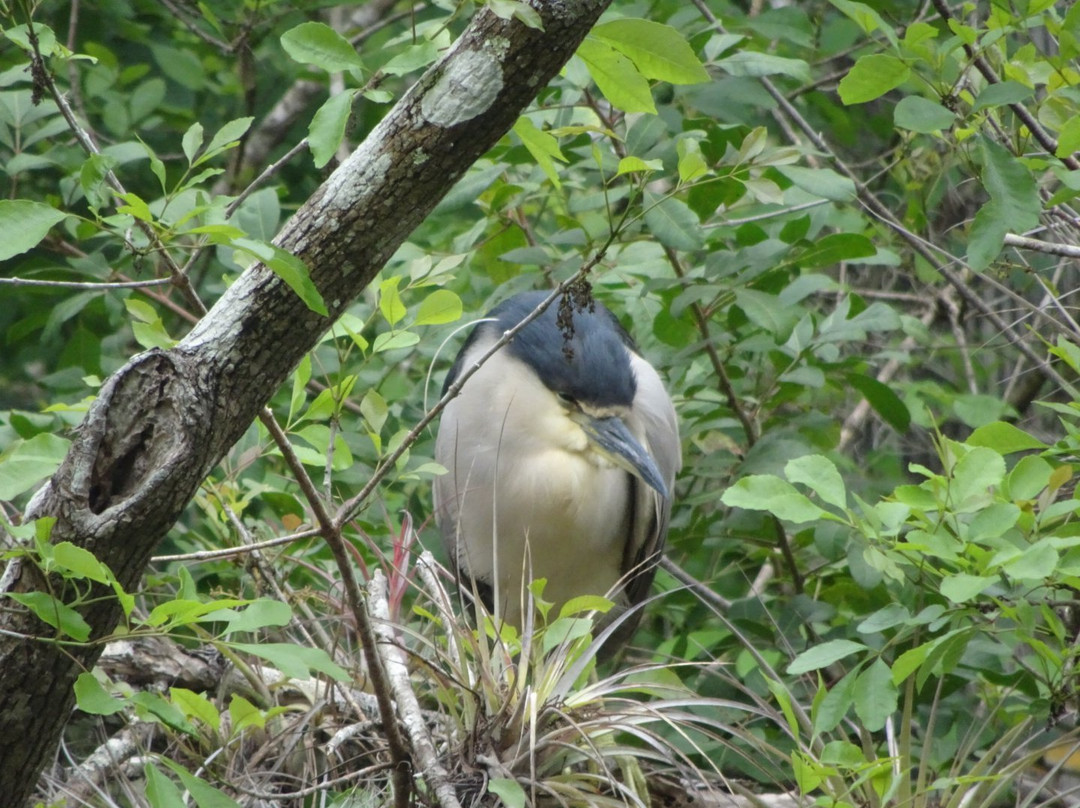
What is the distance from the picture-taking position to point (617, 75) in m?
1.44

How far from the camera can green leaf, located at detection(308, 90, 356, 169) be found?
52.7 inches

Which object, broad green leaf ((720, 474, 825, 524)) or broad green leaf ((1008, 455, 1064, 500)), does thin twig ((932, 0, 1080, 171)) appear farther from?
broad green leaf ((720, 474, 825, 524))

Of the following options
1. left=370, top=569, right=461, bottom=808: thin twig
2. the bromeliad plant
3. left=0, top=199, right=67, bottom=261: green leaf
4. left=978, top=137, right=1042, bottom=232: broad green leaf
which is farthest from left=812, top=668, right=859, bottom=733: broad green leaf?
left=0, top=199, right=67, bottom=261: green leaf

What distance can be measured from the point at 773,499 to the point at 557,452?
115cm

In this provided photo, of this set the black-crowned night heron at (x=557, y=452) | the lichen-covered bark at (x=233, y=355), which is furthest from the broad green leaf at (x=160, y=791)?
the black-crowned night heron at (x=557, y=452)

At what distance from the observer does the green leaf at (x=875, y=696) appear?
5.44ft

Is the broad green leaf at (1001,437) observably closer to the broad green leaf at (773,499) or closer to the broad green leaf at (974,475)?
the broad green leaf at (974,475)

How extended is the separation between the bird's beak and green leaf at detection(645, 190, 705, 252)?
1.75 ft

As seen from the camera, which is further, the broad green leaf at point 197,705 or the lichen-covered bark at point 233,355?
the broad green leaf at point 197,705

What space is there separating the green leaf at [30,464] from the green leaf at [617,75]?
83 cm

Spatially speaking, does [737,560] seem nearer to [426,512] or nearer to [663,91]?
[426,512]

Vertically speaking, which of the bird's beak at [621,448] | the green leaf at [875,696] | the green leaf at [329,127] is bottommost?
the bird's beak at [621,448]

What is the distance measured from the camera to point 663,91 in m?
2.78

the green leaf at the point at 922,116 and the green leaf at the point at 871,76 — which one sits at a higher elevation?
the green leaf at the point at 871,76
